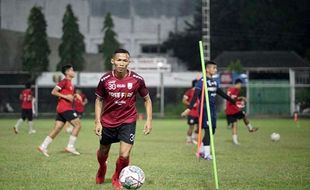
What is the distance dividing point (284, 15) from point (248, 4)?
4869 millimetres

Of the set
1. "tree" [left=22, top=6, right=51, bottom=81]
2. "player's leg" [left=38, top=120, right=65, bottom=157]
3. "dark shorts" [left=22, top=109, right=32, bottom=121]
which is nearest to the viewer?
"player's leg" [left=38, top=120, right=65, bottom=157]

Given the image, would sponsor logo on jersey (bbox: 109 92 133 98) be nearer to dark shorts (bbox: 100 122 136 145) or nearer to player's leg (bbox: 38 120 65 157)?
dark shorts (bbox: 100 122 136 145)

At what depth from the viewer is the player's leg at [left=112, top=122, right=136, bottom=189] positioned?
9820mm

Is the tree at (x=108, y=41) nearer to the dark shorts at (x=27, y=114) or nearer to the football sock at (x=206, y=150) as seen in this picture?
the dark shorts at (x=27, y=114)

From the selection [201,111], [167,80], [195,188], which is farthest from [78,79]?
[195,188]

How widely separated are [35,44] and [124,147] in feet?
152

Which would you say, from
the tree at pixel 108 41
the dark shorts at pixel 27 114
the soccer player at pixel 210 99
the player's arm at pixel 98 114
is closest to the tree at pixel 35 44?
the tree at pixel 108 41

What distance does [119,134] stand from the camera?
1005 cm

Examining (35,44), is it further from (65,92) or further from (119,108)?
(119,108)

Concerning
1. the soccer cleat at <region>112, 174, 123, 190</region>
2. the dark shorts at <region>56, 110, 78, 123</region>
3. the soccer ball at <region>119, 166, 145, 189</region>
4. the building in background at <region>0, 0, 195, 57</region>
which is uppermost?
the building in background at <region>0, 0, 195, 57</region>

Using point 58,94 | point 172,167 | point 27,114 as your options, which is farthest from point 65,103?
point 27,114

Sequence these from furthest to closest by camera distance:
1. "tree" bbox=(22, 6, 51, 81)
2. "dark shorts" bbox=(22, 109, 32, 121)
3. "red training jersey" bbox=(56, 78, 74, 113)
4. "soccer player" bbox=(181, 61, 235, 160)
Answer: "tree" bbox=(22, 6, 51, 81) → "dark shorts" bbox=(22, 109, 32, 121) → "red training jersey" bbox=(56, 78, 74, 113) → "soccer player" bbox=(181, 61, 235, 160)

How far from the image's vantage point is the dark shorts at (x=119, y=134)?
9.92m

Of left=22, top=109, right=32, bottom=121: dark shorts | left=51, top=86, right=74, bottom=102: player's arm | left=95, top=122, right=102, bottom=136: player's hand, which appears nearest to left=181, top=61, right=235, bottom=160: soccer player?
left=51, top=86, right=74, bottom=102: player's arm
